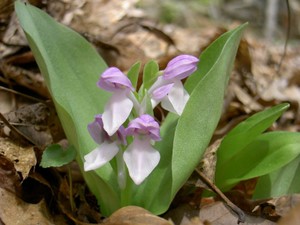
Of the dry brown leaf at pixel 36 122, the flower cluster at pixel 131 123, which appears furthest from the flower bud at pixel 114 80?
the dry brown leaf at pixel 36 122

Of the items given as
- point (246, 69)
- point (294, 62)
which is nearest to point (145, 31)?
point (246, 69)

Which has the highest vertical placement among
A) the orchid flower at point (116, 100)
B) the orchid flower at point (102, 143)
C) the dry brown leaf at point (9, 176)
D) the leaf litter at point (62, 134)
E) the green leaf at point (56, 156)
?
the orchid flower at point (116, 100)

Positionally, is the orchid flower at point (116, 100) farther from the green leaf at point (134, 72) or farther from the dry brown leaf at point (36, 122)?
the dry brown leaf at point (36, 122)

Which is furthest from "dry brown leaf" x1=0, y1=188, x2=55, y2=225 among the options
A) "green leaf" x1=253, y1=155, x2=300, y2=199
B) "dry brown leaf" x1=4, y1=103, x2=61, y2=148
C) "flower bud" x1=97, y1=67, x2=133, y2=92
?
"green leaf" x1=253, y1=155, x2=300, y2=199

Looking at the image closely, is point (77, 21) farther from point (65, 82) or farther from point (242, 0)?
point (242, 0)

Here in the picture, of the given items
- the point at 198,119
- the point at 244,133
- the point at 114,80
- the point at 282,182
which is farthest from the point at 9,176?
the point at 282,182

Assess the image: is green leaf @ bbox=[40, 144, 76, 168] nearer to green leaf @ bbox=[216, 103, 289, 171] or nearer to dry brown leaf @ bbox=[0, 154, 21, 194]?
dry brown leaf @ bbox=[0, 154, 21, 194]

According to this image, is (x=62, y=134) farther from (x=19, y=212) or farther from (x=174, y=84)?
(x=174, y=84)
